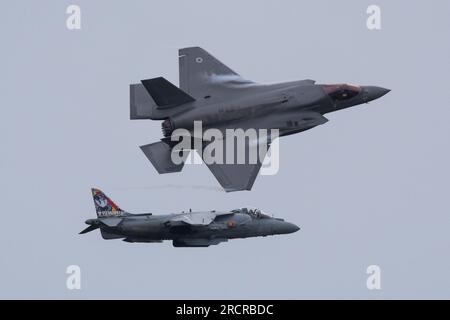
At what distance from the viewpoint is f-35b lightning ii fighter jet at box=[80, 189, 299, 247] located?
2110 inches

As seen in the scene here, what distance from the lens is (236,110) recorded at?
166ft

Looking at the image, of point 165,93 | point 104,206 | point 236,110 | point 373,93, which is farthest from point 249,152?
point 104,206

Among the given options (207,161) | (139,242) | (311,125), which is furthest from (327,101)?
(139,242)

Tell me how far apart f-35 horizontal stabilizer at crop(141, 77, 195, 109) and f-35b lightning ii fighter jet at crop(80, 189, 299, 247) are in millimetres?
5305

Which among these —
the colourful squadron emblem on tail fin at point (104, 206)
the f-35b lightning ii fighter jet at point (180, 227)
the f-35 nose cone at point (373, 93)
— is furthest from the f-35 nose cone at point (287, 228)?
the f-35 nose cone at point (373, 93)

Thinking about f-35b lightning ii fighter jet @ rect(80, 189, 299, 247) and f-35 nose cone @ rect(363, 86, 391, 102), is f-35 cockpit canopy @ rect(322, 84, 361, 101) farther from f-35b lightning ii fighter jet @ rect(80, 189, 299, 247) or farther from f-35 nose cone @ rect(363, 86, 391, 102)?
f-35b lightning ii fighter jet @ rect(80, 189, 299, 247)

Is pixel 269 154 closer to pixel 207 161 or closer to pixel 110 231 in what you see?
pixel 207 161

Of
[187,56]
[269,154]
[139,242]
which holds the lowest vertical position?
[139,242]

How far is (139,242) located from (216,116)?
6.93m

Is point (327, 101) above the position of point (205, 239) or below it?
above

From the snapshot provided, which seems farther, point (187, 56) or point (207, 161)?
point (187, 56)

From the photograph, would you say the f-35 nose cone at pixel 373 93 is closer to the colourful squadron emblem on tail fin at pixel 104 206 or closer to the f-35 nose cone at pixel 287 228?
the f-35 nose cone at pixel 287 228

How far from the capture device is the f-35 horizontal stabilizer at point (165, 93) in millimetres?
50125

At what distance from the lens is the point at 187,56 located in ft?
178
